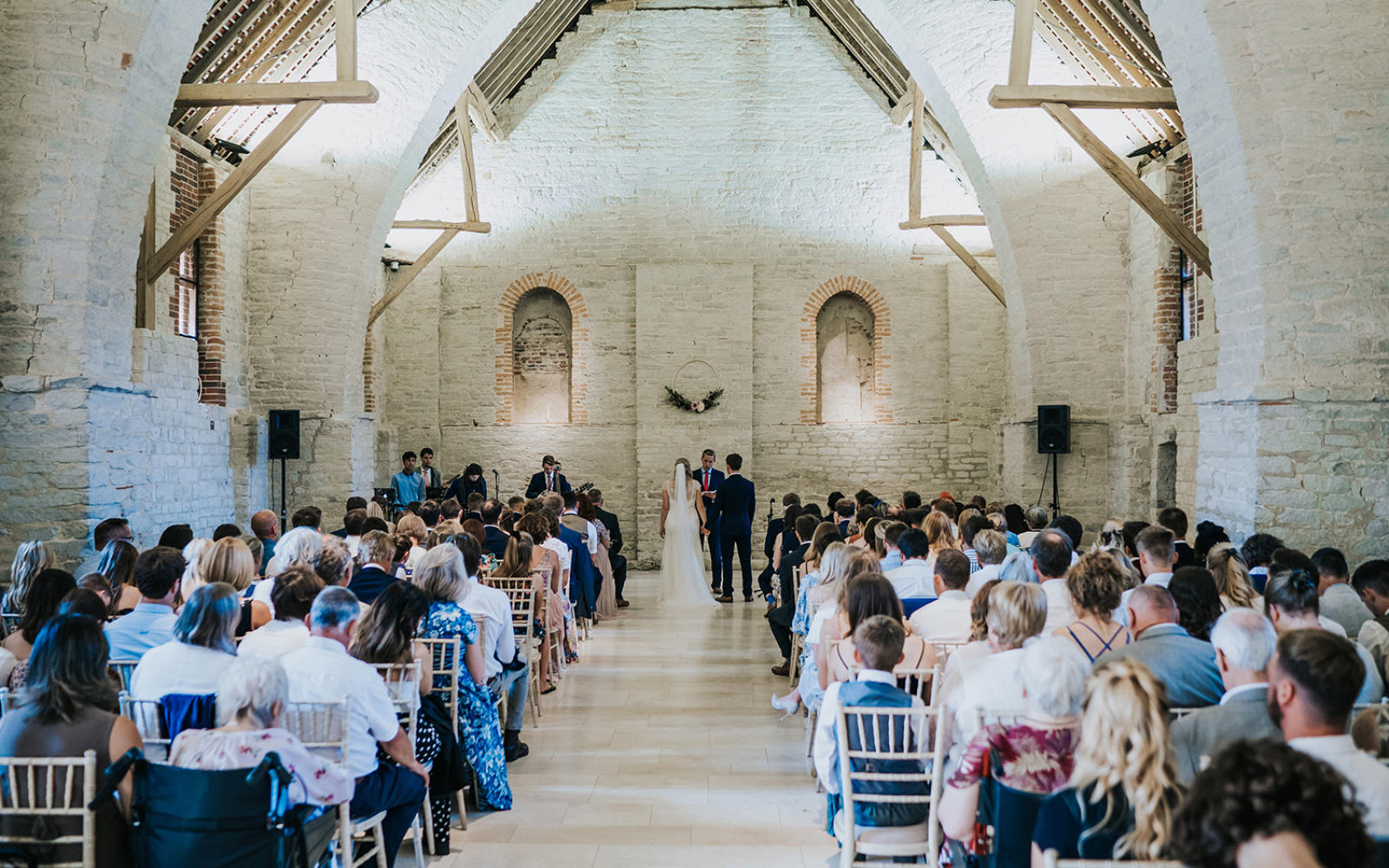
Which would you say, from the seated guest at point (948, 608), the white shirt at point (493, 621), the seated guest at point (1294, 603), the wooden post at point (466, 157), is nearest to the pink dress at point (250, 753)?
the white shirt at point (493, 621)

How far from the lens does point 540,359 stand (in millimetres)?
15078

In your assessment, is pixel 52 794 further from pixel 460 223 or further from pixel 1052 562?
pixel 460 223

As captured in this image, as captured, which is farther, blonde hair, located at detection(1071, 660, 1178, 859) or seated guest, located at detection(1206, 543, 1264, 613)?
seated guest, located at detection(1206, 543, 1264, 613)

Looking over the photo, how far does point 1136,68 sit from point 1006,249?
7.08 ft

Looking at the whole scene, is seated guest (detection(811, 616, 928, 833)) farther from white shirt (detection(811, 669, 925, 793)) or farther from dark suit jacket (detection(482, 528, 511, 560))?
dark suit jacket (detection(482, 528, 511, 560))

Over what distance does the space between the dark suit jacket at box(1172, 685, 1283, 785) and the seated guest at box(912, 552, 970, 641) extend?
1.72 m

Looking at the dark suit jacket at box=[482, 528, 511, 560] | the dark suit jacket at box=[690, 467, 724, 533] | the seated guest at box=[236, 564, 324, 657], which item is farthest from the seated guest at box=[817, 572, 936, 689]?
the dark suit jacket at box=[690, 467, 724, 533]

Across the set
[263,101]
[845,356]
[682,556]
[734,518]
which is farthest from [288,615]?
[845,356]

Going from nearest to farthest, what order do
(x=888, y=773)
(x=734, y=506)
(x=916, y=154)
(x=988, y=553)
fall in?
(x=888, y=773) → (x=988, y=553) → (x=734, y=506) → (x=916, y=154)

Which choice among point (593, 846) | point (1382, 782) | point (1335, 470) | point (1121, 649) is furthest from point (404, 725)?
point (1335, 470)

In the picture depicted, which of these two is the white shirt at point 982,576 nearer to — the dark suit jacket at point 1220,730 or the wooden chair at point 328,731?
the dark suit jacket at point 1220,730

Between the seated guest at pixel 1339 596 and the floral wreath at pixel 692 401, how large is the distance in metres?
10.0

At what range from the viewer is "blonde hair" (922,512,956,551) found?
20.5 ft

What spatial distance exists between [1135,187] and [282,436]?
328 inches
